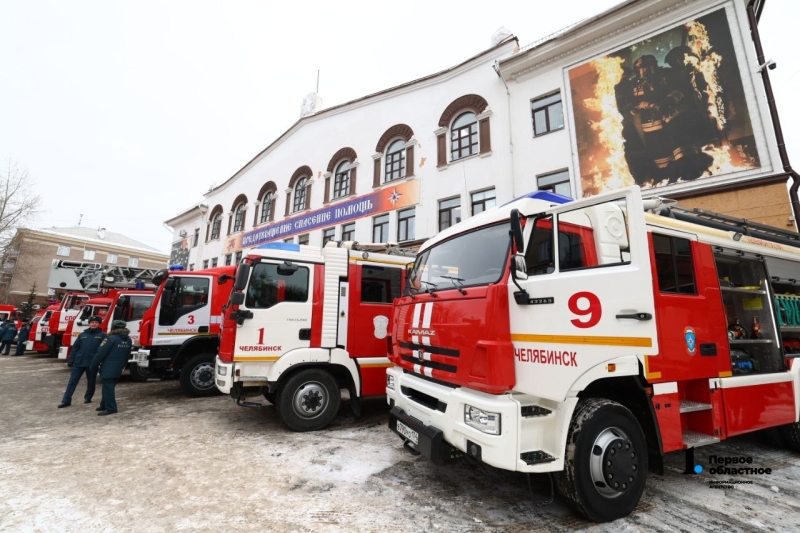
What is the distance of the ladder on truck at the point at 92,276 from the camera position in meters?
13.7

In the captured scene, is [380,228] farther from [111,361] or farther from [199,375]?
[111,361]

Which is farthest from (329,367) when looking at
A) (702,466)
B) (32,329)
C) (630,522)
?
(32,329)

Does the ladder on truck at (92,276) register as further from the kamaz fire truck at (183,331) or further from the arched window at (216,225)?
the arched window at (216,225)

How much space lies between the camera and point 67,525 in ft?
9.89

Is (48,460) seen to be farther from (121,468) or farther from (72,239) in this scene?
(72,239)

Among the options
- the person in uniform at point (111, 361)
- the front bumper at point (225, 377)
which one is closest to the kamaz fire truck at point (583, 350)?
the front bumper at point (225, 377)

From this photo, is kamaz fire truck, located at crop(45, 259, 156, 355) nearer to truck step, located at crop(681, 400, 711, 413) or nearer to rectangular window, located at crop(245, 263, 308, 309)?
rectangular window, located at crop(245, 263, 308, 309)

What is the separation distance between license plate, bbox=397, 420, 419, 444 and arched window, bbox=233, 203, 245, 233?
2382 centimetres

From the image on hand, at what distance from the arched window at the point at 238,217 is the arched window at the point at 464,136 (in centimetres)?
1653

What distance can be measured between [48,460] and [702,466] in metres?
8.06

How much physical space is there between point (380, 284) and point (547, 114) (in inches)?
395

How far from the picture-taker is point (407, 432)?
378 cm

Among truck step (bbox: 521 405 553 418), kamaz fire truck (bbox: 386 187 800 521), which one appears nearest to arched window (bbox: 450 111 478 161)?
kamaz fire truck (bbox: 386 187 800 521)

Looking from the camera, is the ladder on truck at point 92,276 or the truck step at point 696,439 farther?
the ladder on truck at point 92,276
